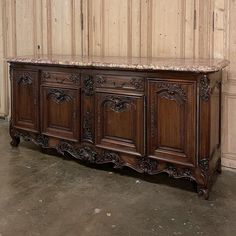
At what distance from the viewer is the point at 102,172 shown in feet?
10.6

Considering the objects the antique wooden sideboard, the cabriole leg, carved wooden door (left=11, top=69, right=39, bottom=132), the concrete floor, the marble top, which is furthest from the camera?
the cabriole leg

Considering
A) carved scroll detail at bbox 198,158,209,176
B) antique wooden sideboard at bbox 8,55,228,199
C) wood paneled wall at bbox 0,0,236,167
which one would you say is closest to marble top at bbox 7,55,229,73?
antique wooden sideboard at bbox 8,55,228,199

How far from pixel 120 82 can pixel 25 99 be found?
3.78ft

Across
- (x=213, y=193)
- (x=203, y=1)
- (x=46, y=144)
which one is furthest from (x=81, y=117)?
(x=203, y=1)

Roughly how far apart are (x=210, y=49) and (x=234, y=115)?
2.01ft

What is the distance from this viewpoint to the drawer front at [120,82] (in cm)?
282

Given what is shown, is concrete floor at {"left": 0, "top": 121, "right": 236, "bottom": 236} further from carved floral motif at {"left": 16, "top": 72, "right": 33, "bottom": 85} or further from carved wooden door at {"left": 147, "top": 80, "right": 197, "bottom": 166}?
carved floral motif at {"left": 16, "top": 72, "right": 33, "bottom": 85}

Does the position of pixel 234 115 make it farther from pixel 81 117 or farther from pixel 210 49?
pixel 81 117

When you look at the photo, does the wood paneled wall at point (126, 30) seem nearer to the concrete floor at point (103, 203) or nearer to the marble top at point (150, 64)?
the marble top at point (150, 64)

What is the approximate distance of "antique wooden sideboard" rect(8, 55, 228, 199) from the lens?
104 inches

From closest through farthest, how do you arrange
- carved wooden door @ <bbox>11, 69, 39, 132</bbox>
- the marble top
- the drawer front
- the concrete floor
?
the concrete floor → the marble top → the drawer front → carved wooden door @ <bbox>11, 69, 39, 132</bbox>

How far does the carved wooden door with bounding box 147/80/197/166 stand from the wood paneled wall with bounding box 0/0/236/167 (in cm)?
72

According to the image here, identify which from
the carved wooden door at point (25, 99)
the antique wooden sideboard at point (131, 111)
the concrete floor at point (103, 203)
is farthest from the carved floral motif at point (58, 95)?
the concrete floor at point (103, 203)

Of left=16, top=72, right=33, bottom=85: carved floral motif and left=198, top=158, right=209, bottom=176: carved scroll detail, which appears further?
left=16, top=72, right=33, bottom=85: carved floral motif
